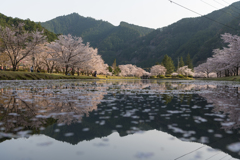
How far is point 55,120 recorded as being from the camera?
455 centimetres

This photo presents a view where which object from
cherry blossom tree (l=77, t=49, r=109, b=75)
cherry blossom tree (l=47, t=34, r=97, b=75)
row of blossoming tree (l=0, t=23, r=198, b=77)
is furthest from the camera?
cherry blossom tree (l=77, t=49, r=109, b=75)

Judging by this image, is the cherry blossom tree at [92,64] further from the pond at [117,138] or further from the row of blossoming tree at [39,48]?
the pond at [117,138]

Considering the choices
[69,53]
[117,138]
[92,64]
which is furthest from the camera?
[92,64]

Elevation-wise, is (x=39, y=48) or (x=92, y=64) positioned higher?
(x=39, y=48)

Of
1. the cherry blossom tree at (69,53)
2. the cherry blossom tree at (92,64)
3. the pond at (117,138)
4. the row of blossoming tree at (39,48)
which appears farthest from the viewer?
the cherry blossom tree at (92,64)

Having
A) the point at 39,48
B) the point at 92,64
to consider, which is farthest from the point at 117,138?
the point at 92,64

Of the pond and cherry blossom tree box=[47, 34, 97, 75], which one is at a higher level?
cherry blossom tree box=[47, 34, 97, 75]

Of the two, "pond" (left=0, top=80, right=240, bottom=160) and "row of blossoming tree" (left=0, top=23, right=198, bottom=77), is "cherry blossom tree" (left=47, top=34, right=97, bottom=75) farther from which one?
"pond" (left=0, top=80, right=240, bottom=160)

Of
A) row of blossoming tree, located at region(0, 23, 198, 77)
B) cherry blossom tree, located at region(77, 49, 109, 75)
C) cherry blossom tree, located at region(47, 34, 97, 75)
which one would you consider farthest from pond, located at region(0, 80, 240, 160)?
cherry blossom tree, located at region(77, 49, 109, 75)

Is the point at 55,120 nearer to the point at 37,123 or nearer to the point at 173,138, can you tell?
the point at 37,123

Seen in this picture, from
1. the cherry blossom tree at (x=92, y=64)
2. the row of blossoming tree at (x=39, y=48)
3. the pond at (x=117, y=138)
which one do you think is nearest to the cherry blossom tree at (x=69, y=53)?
the row of blossoming tree at (x=39, y=48)

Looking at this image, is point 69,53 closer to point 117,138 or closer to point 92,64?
point 92,64

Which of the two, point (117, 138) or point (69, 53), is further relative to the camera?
point (69, 53)

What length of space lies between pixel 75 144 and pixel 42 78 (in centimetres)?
3539
